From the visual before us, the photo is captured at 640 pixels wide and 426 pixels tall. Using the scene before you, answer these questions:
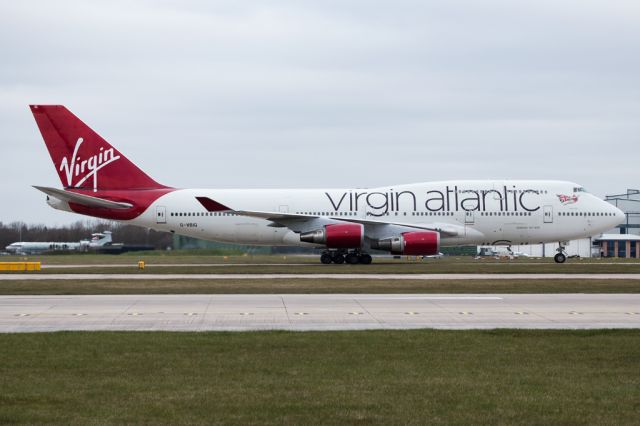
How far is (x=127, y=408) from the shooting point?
9797mm

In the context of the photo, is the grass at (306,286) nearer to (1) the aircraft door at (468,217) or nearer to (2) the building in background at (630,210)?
(1) the aircraft door at (468,217)

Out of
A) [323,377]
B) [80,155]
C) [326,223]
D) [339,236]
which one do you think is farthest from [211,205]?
[323,377]

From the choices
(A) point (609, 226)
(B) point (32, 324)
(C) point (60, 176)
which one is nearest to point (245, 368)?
(B) point (32, 324)

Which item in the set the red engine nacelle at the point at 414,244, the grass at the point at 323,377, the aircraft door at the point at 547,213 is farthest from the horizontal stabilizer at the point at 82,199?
the grass at the point at 323,377

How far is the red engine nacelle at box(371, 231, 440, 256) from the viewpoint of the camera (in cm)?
4394

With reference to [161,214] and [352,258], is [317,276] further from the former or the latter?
[161,214]

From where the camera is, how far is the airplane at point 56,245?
119562 millimetres

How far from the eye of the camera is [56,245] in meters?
139

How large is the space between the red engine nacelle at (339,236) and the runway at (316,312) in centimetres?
1760

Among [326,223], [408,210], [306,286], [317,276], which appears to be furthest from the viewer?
[408,210]

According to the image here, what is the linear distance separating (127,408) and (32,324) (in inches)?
372

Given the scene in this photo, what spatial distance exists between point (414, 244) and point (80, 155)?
18077 millimetres

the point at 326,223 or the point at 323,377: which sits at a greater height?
the point at 326,223

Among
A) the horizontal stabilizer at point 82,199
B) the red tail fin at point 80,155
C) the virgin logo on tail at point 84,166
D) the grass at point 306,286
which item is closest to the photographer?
the grass at point 306,286
